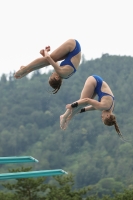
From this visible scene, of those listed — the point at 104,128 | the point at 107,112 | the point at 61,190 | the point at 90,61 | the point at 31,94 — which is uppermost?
the point at 90,61

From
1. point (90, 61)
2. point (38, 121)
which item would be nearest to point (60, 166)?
point (38, 121)

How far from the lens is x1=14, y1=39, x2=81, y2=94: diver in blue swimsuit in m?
14.7

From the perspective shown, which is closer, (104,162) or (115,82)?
(104,162)

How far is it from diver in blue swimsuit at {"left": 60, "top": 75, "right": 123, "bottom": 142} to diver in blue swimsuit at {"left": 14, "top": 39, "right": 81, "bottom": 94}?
49cm

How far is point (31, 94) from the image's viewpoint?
141250 mm

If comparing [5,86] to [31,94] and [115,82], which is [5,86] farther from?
[115,82]

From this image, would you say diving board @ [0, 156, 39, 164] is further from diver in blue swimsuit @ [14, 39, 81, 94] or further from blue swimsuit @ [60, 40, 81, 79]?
blue swimsuit @ [60, 40, 81, 79]

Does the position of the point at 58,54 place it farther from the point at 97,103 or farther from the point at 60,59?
the point at 97,103

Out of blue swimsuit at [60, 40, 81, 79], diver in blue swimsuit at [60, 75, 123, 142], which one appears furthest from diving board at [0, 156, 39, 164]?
blue swimsuit at [60, 40, 81, 79]

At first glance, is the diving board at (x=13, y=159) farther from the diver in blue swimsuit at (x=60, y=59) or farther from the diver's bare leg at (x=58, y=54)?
the diver's bare leg at (x=58, y=54)

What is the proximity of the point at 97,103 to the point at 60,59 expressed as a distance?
1.28 meters

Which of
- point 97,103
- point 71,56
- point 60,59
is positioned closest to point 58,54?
point 60,59

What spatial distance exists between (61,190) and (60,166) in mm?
79645

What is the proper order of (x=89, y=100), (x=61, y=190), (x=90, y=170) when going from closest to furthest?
(x=89, y=100), (x=61, y=190), (x=90, y=170)
